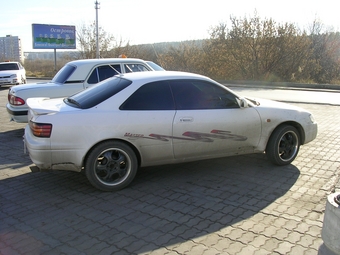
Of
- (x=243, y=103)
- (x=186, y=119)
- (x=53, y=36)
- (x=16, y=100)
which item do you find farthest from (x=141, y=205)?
(x=53, y=36)

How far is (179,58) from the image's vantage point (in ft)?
103

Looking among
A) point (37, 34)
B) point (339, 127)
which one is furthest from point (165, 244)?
point (37, 34)

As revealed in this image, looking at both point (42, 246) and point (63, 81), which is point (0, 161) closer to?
point (63, 81)

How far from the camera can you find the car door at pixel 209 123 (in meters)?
4.87

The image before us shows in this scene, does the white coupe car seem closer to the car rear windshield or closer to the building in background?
the car rear windshield

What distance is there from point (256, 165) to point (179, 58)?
87.5ft

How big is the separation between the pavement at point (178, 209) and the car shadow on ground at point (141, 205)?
1 centimetres

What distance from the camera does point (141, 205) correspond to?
423cm

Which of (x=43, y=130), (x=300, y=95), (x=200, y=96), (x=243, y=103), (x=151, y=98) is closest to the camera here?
(x=43, y=130)

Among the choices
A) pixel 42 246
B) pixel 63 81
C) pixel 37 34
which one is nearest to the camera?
pixel 42 246

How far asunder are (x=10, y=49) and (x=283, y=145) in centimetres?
5596

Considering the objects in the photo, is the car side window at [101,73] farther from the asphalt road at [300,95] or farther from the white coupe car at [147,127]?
the asphalt road at [300,95]

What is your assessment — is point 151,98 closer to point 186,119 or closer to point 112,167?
point 186,119

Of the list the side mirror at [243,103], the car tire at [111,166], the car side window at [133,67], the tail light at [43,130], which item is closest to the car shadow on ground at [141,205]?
the car tire at [111,166]
